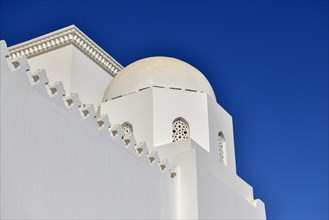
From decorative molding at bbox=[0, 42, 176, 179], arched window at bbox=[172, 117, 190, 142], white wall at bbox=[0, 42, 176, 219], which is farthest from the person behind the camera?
arched window at bbox=[172, 117, 190, 142]

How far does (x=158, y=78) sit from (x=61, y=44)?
2.64 metres

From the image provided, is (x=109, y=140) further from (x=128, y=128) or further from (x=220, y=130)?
(x=220, y=130)

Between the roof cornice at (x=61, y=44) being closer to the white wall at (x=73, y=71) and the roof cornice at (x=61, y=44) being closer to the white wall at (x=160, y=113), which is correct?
the white wall at (x=73, y=71)

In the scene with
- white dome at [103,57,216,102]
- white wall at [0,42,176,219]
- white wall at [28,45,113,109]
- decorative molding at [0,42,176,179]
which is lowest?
white wall at [0,42,176,219]

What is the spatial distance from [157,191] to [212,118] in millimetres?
2489

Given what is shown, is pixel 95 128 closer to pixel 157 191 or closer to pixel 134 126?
pixel 157 191

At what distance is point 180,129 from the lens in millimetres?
10508

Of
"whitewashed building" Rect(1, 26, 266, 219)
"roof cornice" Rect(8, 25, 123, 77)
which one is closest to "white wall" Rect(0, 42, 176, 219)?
"whitewashed building" Rect(1, 26, 266, 219)

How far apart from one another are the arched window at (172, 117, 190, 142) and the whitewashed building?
0.02 m

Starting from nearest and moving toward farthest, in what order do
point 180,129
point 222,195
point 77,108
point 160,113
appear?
point 77,108 → point 222,195 → point 160,113 → point 180,129

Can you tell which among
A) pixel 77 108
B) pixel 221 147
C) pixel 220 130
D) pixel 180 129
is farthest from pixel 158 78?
pixel 77 108

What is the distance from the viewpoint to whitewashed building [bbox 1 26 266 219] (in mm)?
6453

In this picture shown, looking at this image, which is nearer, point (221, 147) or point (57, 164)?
point (57, 164)

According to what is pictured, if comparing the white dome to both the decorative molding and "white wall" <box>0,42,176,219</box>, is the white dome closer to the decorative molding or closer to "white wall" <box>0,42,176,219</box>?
the decorative molding
